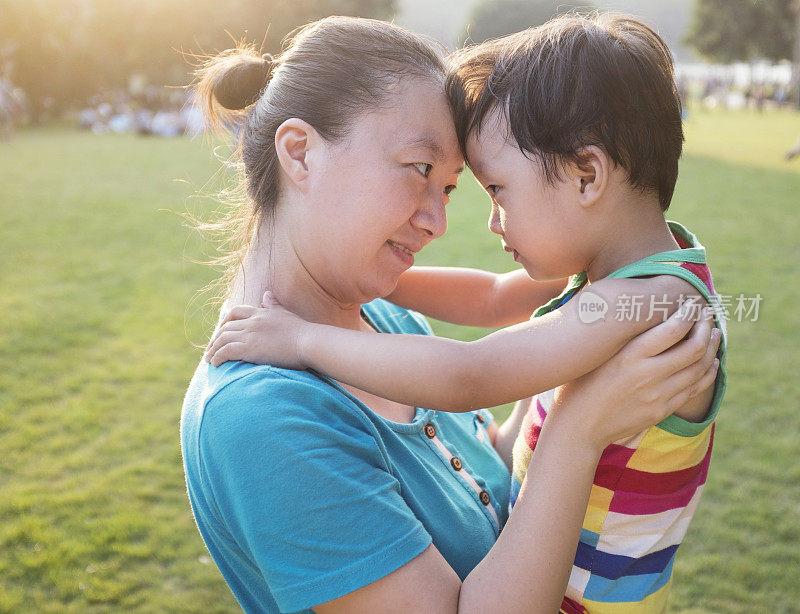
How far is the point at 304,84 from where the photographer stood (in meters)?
1.85

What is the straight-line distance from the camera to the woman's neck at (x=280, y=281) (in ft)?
6.24

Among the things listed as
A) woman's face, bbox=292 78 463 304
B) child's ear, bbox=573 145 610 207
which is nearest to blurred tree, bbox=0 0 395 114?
woman's face, bbox=292 78 463 304

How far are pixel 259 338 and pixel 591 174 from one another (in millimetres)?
993

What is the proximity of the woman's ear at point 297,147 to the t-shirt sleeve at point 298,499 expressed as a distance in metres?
0.61

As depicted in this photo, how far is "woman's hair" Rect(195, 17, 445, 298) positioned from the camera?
1.80 meters

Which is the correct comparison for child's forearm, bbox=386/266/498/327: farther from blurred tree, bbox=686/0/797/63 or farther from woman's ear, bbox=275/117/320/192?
blurred tree, bbox=686/0/797/63

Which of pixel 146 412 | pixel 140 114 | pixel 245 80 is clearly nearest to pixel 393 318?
pixel 245 80

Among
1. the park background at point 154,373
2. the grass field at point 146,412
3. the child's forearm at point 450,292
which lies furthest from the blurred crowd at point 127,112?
the child's forearm at point 450,292

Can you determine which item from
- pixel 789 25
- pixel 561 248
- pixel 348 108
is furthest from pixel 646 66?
pixel 789 25

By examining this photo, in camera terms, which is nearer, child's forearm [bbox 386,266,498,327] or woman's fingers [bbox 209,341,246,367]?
woman's fingers [bbox 209,341,246,367]

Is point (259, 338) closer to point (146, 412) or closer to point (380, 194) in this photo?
point (380, 194)

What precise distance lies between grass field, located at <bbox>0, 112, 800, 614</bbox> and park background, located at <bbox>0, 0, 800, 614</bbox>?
0.02m

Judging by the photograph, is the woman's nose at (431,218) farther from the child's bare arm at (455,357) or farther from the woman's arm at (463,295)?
the woman's arm at (463,295)

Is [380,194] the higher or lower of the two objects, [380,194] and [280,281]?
A: the higher
